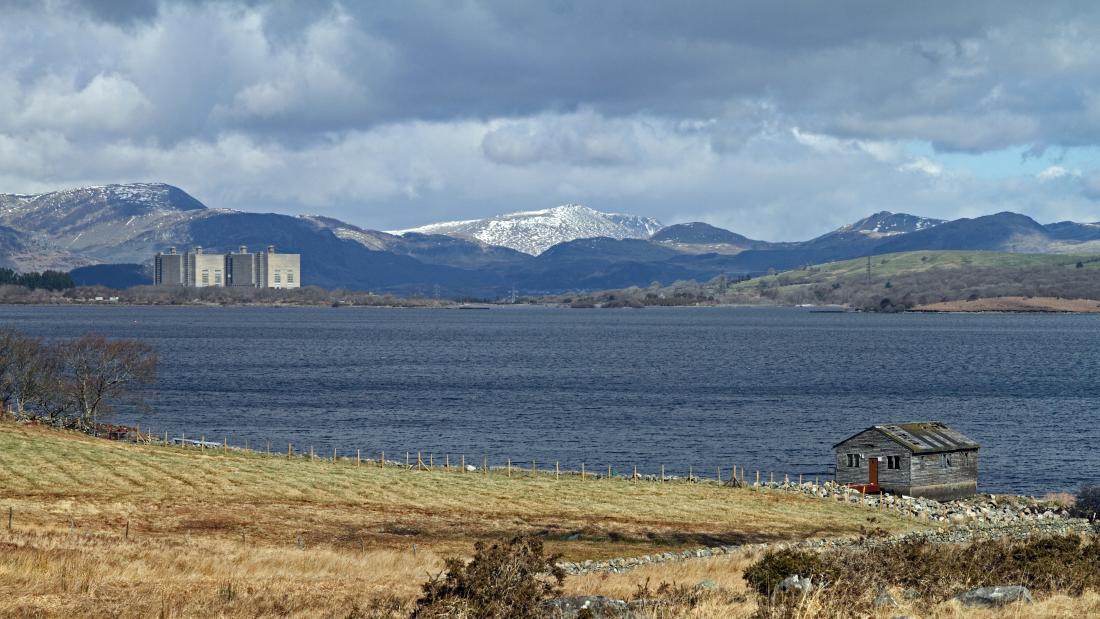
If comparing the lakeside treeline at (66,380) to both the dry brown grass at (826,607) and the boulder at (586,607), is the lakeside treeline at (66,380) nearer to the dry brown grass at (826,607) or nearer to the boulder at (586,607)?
the dry brown grass at (826,607)

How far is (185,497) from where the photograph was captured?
46.8m

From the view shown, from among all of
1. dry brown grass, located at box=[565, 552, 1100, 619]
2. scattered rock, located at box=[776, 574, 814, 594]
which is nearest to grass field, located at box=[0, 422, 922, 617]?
dry brown grass, located at box=[565, 552, 1100, 619]

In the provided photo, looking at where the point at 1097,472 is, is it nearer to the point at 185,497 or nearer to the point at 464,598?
the point at 185,497

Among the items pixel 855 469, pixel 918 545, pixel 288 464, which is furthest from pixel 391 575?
pixel 855 469

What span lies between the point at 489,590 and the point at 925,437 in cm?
5276

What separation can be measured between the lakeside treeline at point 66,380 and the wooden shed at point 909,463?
51854mm

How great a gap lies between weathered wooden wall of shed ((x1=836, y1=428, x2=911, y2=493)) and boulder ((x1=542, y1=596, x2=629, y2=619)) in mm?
46205

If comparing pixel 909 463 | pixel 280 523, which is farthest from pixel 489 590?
pixel 909 463

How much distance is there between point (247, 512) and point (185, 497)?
4.31m

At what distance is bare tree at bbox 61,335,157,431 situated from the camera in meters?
84.6

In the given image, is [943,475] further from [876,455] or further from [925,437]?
[876,455]

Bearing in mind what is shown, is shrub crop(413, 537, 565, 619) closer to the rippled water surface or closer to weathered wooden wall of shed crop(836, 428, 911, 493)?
weathered wooden wall of shed crop(836, 428, 911, 493)

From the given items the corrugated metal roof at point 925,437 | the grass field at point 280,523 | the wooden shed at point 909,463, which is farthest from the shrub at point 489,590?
the corrugated metal roof at point 925,437

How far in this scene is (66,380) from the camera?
9162cm
